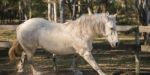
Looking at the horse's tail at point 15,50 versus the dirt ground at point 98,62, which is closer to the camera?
the horse's tail at point 15,50

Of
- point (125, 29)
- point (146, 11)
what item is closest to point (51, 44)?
point (125, 29)

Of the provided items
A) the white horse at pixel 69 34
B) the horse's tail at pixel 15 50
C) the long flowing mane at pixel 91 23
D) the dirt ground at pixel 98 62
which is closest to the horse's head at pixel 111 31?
the white horse at pixel 69 34

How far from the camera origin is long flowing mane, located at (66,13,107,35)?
7.51 meters

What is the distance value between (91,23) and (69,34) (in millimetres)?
549

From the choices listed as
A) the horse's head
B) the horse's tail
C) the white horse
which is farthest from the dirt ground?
the horse's head

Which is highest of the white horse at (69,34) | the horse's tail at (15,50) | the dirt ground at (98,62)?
the white horse at (69,34)

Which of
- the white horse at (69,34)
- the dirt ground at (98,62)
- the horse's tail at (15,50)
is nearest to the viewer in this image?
the white horse at (69,34)

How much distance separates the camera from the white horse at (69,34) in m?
7.45

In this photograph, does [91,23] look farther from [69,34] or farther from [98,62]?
[98,62]

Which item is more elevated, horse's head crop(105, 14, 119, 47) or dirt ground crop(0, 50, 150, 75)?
horse's head crop(105, 14, 119, 47)

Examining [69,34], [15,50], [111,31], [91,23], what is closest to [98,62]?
[15,50]

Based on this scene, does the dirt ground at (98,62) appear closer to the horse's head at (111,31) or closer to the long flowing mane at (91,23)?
the long flowing mane at (91,23)

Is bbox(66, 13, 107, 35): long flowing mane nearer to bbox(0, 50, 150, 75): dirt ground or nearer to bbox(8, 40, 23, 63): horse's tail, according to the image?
bbox(8, 40, 23, 63): horse's tail

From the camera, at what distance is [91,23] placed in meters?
7.68
